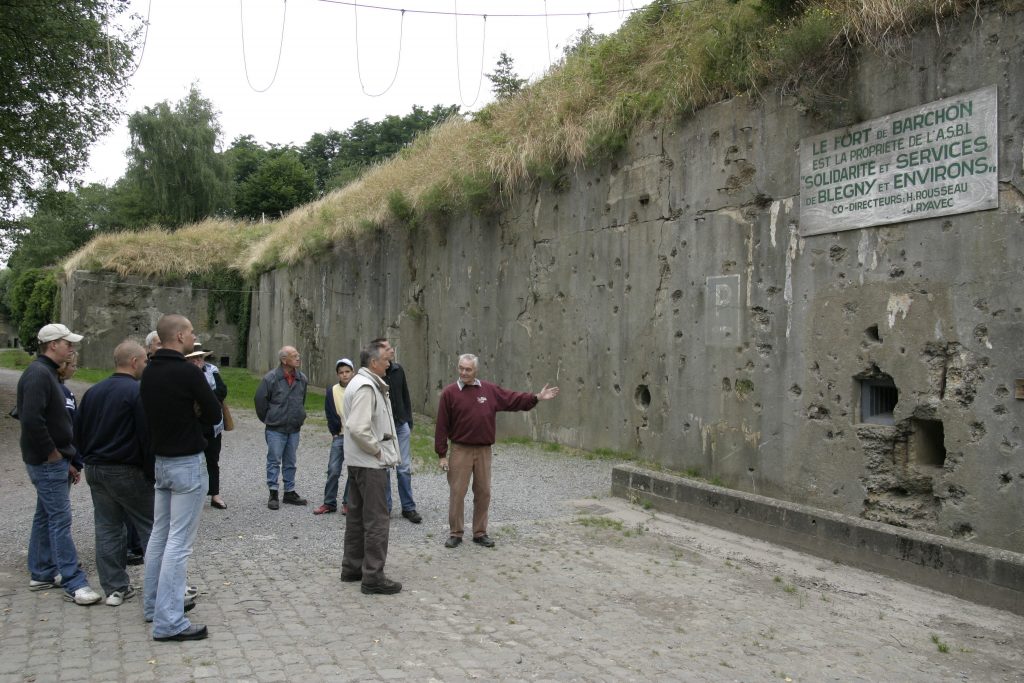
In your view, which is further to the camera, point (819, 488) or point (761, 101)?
point (761, 101)

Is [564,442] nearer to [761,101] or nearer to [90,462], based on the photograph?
[761,101]

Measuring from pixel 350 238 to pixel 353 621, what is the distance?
16.7 meters

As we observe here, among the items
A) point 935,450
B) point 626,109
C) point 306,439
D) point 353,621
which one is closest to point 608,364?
point 626,109

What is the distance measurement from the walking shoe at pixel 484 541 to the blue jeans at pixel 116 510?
2.93 meters

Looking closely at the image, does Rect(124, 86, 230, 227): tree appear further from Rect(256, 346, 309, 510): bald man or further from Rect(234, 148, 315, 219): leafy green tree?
Rect(256, 346, 309, 510): bald man

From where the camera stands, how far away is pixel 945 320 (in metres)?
7.96

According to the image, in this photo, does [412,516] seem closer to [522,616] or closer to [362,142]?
[522,616]

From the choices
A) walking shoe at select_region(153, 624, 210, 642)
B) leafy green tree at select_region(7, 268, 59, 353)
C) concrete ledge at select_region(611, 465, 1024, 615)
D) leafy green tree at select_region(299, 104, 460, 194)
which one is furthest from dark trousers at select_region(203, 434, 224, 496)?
leafy green tree at select_region(299, 104, 460, 194)

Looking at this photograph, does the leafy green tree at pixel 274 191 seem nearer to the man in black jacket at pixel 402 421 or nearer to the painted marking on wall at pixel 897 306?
Answer: the man in black jacket at pixel 402 421

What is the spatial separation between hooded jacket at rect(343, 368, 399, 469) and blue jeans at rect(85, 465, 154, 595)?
144cm

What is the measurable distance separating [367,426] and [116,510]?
1799mm

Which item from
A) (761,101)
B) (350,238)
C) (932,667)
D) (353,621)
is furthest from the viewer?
(350,238)

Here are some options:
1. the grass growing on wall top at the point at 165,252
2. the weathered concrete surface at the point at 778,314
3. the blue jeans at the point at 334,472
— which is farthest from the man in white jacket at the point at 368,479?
the grass growing on wall top at the point at 165,252

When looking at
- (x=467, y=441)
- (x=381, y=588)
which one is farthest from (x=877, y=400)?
(x=381, y=588)
